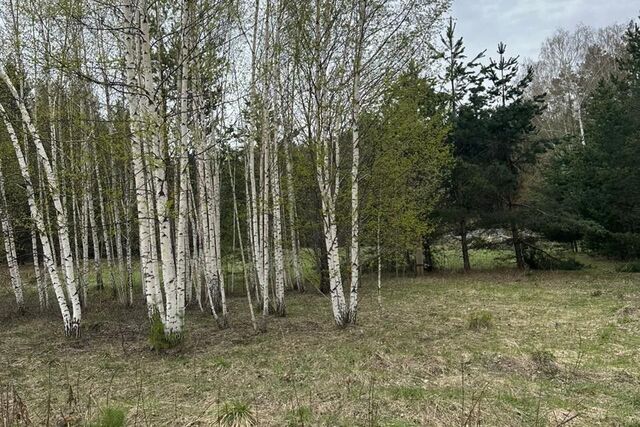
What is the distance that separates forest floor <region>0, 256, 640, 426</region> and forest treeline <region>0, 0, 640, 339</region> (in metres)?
0.76

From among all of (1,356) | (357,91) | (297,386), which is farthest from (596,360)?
(1,356)

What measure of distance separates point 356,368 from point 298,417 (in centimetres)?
154

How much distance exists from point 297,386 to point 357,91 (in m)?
4.86

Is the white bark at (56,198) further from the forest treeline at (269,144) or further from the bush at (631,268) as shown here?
the bush at (631,268)

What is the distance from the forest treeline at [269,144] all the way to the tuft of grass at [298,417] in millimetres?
2888

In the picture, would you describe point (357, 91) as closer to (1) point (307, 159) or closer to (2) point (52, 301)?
(1) point (307, 159)

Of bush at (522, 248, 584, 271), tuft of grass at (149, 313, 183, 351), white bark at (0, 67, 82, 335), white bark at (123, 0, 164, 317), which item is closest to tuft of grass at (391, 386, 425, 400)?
tuft of grass at (149, 313, 183, 351)

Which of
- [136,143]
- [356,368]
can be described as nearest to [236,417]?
[356,368]

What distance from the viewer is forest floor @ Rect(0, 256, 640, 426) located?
13.0ft

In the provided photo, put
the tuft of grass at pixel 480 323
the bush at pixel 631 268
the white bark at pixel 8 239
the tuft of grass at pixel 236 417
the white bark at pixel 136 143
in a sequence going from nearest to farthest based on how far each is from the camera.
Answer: the tuft of grass at pixel 236 417 → the white bark at pixel 136 143 → the tuft of grass at pixel 480 323 → the white bark at pixel 8 239 → the bush at pixel 631 268

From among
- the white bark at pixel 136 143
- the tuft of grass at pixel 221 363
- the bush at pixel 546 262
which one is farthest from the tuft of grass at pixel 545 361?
the bush at pixel 546 262

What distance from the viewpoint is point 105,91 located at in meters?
11.1

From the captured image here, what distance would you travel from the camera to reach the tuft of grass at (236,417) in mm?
3635

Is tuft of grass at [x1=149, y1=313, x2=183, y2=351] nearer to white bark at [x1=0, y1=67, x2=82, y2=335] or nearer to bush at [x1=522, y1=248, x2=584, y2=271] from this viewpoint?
white bark at [x1=0, y1=67, x2=82, y2=335]
